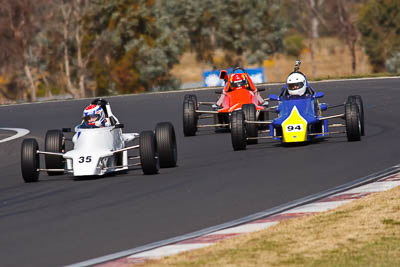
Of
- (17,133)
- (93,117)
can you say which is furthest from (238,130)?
(17,133)

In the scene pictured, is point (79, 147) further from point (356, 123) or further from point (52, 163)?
point (356, 123)

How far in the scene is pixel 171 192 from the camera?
12430 mm

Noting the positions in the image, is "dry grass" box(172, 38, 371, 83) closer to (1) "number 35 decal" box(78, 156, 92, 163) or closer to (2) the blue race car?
(2) the blue race car

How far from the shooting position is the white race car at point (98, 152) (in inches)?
556

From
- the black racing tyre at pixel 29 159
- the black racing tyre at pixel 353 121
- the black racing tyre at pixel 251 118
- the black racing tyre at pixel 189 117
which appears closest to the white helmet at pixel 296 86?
the black racing tyre at pixel 251 118

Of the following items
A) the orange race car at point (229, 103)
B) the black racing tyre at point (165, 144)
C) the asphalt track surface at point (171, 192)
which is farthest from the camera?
the orange race car at point (229, 103)

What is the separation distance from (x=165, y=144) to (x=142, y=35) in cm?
5133

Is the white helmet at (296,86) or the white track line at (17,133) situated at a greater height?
the white helmet at (296,86)

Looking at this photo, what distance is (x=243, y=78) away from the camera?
20.8 metres

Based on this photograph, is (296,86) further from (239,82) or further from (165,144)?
(165,144)

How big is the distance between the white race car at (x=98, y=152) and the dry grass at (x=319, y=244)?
16.1 ft

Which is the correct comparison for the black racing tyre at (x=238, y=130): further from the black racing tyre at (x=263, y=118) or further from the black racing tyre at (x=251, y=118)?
the black racing tyre at (x=263, y=118)

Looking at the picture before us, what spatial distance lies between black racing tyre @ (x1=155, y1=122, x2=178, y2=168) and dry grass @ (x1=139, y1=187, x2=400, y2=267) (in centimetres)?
522

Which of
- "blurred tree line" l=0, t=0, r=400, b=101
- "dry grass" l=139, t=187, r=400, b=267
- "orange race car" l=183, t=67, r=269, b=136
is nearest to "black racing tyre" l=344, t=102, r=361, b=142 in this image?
"orange race car" l=183, t=67, r=269, b=136
